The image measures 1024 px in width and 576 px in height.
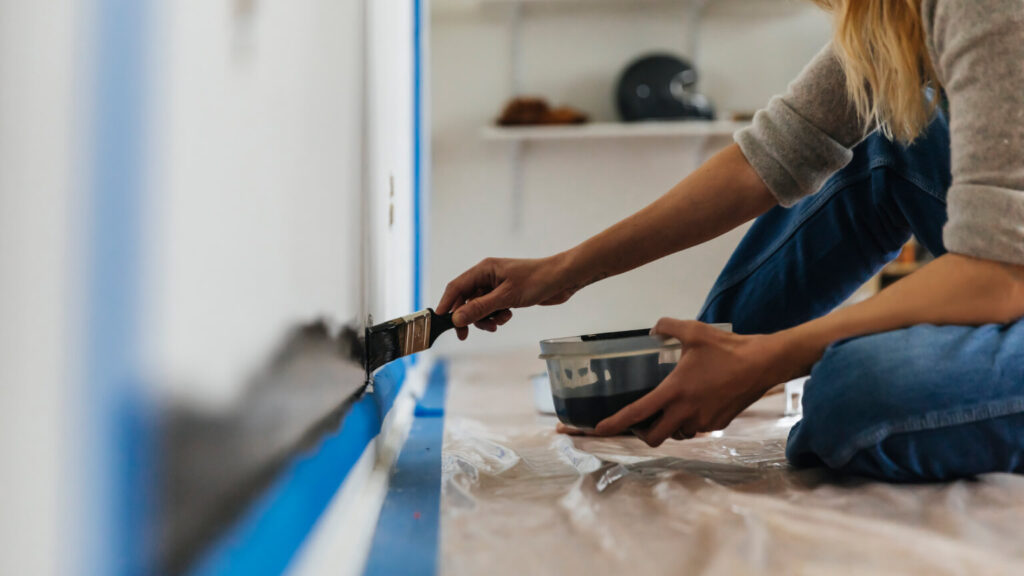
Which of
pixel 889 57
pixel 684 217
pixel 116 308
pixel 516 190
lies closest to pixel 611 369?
pixel 684 217

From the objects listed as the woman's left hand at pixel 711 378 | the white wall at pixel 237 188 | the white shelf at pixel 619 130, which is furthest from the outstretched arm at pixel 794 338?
the white shelf at pixel 619 130

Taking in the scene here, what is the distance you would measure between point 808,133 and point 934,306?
11.6 inches

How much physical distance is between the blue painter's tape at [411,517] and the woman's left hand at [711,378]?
161 mm

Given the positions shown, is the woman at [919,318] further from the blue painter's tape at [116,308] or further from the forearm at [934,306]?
the blue painter's tape at [116,308]

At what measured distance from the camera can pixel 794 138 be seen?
2.86 ft

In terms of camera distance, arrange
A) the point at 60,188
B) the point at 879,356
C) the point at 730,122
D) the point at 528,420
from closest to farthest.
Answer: the point at 60,188 → the point at 879,356 → the point at 528,420 → the point at 730,122

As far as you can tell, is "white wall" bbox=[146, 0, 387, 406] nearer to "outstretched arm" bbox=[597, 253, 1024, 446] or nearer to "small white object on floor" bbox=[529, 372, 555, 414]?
"outstretched arm" bbox=[597, 253, 1024, 446]

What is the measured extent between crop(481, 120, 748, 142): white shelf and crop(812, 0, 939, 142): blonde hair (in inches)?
74.2

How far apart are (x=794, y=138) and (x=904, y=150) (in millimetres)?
108

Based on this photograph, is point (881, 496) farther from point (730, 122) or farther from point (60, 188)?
point (730, 122)

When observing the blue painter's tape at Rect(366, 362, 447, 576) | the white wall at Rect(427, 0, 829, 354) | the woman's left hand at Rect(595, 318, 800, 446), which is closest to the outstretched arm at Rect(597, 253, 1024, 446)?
the woman's left hand at Rect(595, 318, 800, 446)

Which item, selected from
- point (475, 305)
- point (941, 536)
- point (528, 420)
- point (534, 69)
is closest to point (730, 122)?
point (534, 69)

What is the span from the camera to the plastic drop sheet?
18.8 inches

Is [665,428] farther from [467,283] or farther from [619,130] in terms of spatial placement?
[619,130]
